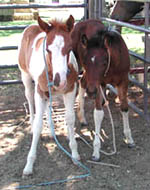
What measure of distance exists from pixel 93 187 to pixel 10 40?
8.49 metres

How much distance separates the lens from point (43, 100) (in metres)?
3.79

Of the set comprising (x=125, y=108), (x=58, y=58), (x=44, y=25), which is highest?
(x=44, y=25)

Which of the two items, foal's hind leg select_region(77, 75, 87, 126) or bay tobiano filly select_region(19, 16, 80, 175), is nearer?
bay tobiano filly select_region(19, 16, 80, 175)

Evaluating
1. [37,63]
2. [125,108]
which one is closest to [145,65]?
[125,108]

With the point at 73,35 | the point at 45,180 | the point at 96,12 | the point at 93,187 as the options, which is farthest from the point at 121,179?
the point at 96,12

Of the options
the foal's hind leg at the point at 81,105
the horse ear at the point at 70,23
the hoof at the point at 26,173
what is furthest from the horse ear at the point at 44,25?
the foal's hind leg at the point at 81,105

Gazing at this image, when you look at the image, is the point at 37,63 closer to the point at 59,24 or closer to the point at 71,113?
the point at 59,24

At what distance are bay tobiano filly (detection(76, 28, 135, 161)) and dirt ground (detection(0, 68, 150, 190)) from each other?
0.78ft

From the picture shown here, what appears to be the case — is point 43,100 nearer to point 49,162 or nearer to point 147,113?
point 49,162

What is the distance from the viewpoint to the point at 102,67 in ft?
11.9

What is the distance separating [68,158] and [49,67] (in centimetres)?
122

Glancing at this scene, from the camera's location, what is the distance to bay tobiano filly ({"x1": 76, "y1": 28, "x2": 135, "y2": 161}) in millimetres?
3594

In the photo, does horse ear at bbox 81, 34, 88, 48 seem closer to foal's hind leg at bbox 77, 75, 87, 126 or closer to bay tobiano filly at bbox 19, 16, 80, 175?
bay tobiano filly at bbox 19, 16, 80, 175

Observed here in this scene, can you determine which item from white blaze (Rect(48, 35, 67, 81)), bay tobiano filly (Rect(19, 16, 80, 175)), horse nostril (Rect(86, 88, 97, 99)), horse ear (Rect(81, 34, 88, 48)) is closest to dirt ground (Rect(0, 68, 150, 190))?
bay tobiano filly (Rect(19, 16, 80, 175))
